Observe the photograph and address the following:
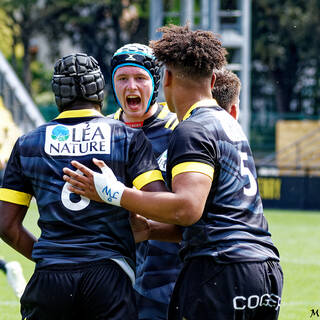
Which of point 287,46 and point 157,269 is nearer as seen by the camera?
point 157,269

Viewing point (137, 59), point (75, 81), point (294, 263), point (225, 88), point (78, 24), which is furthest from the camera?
point (78, 24)

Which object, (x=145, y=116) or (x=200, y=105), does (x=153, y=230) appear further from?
(x=145, y=116)

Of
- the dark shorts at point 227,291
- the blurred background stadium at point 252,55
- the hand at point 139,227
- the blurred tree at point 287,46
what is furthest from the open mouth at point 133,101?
the blurred tree at point 287,46

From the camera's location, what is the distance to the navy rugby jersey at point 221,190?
359 cm

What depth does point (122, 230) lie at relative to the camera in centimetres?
369

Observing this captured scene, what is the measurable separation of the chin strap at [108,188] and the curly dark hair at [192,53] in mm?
759

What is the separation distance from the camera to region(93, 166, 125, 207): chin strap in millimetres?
3576

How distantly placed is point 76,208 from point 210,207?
2.29ft

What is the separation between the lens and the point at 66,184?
3650mm

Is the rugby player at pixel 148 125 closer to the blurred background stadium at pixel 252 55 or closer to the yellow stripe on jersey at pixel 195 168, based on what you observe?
the yellow stripe on jersey at pixel 195 168

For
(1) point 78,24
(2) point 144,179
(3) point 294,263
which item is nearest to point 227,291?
(2) point 144,179

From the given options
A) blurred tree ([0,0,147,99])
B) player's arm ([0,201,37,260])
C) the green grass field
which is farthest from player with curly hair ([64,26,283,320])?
blurred tree ([0,0,147,99])

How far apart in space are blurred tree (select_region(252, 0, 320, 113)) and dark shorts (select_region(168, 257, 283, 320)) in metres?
34.5

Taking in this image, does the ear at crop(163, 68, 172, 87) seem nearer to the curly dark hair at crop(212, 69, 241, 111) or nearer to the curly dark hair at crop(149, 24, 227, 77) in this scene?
the curly dark hair at crop(149, 24, 227, 77)
